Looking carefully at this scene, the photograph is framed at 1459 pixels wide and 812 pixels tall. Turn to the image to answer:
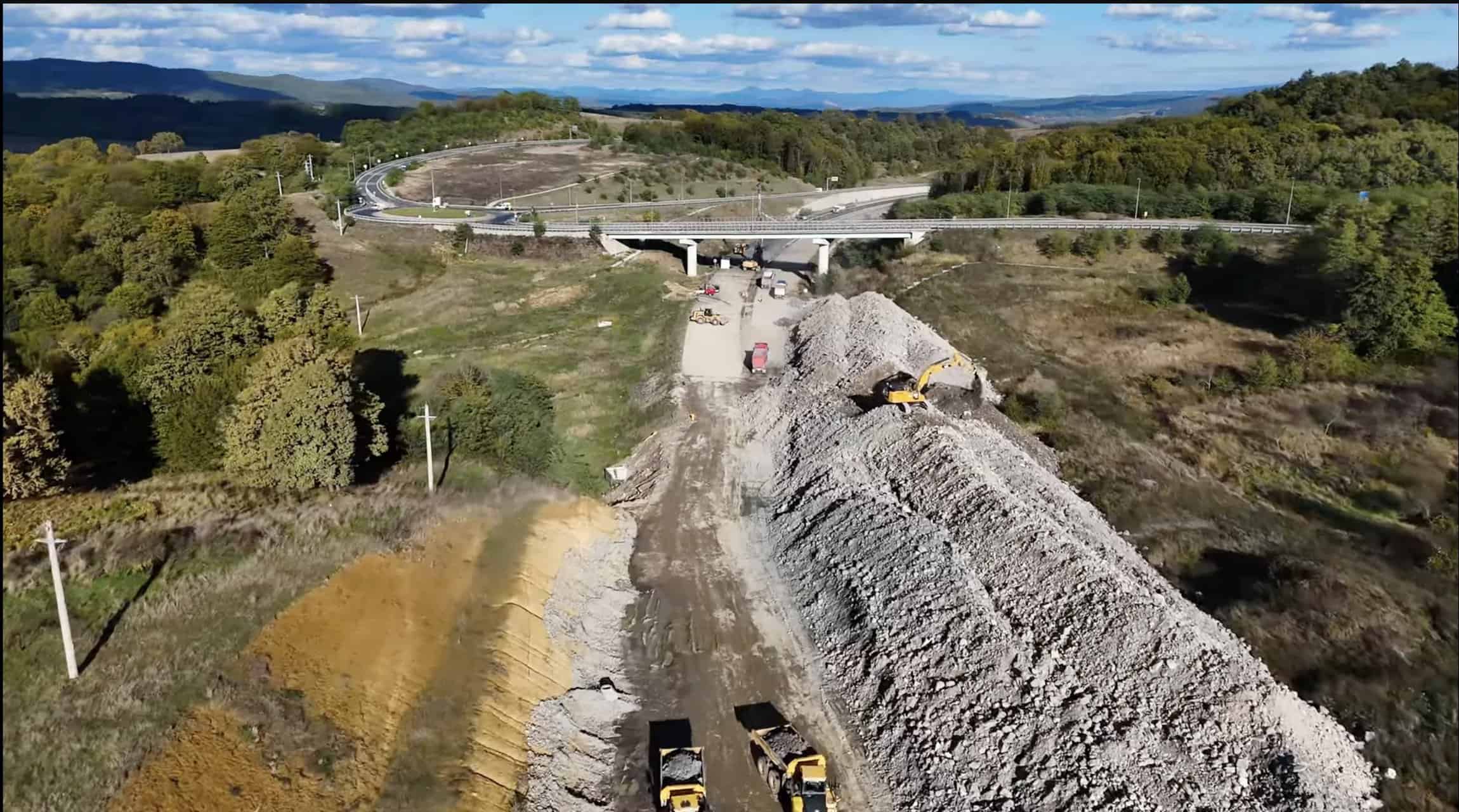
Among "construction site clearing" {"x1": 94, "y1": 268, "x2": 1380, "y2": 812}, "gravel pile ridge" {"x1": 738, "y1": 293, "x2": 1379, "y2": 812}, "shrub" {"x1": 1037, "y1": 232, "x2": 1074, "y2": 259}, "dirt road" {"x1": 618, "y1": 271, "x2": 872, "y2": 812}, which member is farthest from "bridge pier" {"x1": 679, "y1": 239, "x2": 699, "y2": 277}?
"construction site clearing" {"x1": 94, "y1": 268, "x2": 1380, "y2": 812}

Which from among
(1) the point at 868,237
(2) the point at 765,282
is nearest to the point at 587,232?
(2) the point at 765,282

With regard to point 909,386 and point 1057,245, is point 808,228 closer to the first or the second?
point 1057,245

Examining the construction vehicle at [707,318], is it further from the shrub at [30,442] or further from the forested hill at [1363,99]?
the forested hill at [1363,99]

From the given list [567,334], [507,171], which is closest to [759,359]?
[567,334]

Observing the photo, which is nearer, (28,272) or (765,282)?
(28,272)

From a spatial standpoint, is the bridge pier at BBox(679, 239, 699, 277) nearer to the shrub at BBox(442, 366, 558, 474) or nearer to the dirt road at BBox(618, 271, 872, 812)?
the shrub at BBox(442, 366, 558, 474)

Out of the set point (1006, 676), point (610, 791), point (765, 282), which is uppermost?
point (765, 282)

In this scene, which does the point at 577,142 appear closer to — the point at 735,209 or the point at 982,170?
the point at 735,209
